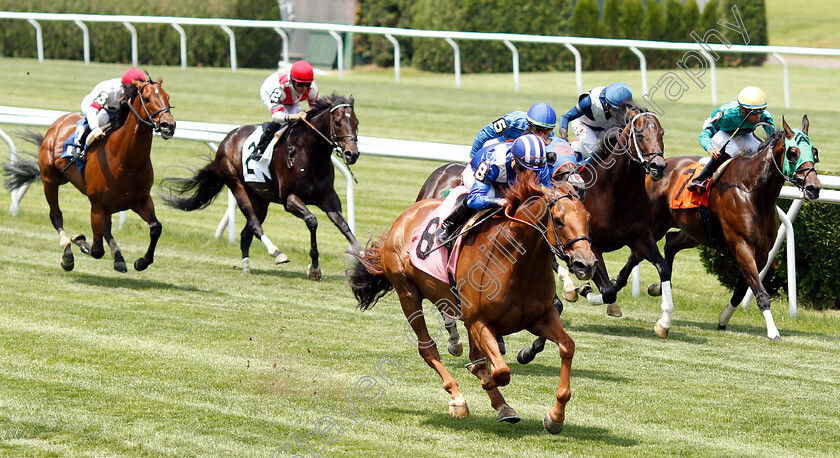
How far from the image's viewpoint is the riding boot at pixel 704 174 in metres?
8.01

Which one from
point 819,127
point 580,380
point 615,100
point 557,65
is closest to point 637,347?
point 580,380

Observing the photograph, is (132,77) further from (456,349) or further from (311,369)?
(456,349)

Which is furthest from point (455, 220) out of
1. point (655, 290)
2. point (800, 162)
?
point (655, 290)

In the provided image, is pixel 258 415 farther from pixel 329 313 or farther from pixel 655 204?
pixel 655 204

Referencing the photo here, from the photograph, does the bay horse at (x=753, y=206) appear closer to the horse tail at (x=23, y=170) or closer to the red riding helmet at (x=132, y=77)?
the red riding helmet at (x=132, y=77)

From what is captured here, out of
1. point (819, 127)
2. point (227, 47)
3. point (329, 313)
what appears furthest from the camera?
point (227, 47)

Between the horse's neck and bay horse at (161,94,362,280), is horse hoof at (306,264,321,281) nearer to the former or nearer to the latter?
bay horse at (161,94,362,280)

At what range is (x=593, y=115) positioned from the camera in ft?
25.6

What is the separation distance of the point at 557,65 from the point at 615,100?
16109mm

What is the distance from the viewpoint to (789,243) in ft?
26.9

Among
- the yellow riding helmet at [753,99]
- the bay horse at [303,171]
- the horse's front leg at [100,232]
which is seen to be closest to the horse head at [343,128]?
the bay horse at [303,171]

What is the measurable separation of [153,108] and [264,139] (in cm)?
167

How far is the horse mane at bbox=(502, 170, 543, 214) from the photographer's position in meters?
4.69

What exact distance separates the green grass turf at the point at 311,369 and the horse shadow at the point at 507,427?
2 cm
